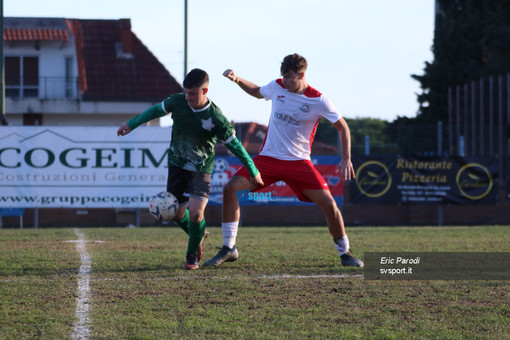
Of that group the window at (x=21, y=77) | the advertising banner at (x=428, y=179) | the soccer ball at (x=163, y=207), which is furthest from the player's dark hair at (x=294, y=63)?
the window at (x=21, y=77)

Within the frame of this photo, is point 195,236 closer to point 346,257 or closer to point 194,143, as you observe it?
point 194,143

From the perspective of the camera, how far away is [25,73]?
32719mm

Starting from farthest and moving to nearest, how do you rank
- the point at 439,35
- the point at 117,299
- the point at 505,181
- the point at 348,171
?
1. the point at 439,35
2. the point at 505,181
3. the point at 348,171
4. the point at 117,299

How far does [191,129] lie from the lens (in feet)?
24.5

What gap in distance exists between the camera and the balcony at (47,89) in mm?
32312

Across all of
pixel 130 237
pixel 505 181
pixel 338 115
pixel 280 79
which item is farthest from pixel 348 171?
pixel 505 181

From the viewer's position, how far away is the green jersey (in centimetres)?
738

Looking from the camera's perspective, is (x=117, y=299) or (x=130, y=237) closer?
(x=117, y=299)

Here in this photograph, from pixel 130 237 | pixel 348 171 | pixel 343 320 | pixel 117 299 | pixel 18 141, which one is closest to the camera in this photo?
pixel 343 320

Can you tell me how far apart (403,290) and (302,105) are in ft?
7.48

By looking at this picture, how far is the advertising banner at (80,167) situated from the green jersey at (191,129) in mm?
8382

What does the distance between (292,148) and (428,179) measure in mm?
10954

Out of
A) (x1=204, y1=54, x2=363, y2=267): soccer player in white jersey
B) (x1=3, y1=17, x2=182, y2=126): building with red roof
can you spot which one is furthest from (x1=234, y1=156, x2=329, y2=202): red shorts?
(x1=3, y1=17, x2=182, y2=126): building with red roof

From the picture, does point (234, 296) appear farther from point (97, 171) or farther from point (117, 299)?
point (97, 171)
